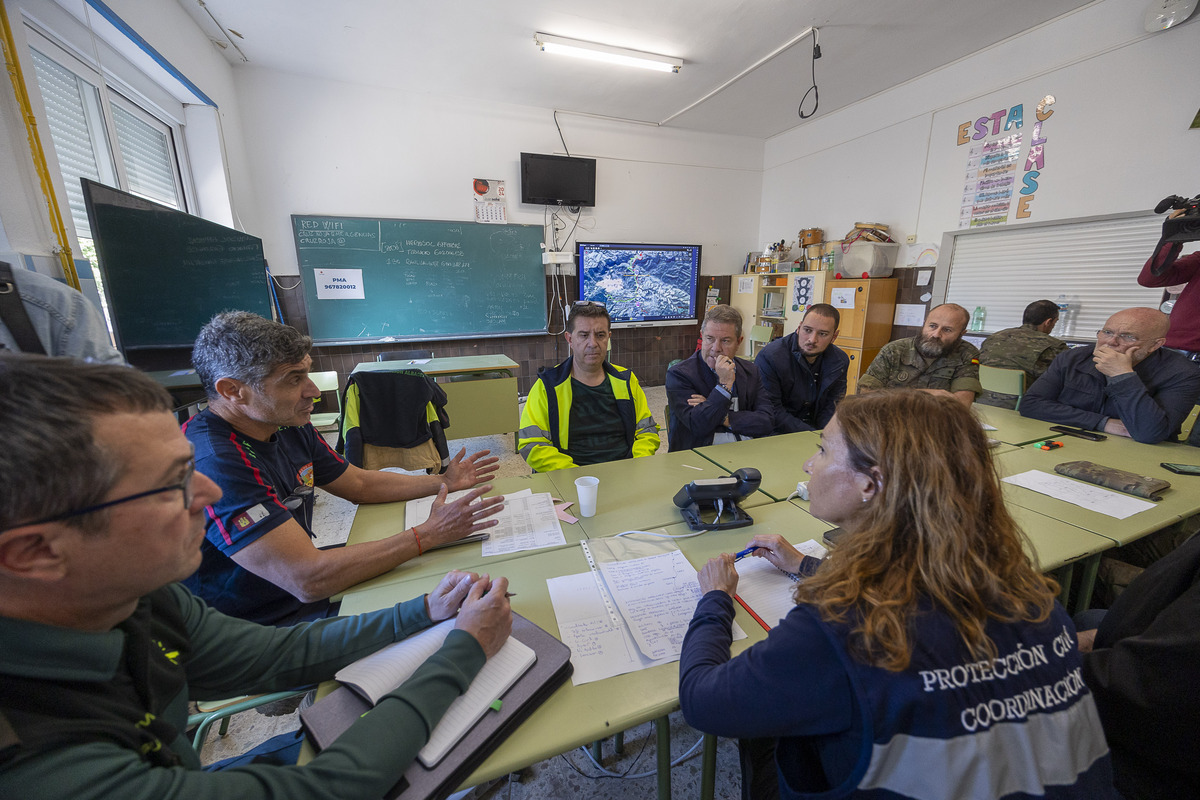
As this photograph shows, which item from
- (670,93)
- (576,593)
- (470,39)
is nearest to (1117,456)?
(576,593)

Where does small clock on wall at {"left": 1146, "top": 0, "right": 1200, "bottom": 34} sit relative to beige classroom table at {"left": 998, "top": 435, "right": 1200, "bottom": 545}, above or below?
above

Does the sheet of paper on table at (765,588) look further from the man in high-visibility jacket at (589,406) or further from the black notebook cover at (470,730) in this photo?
the man in high-visibility jacket at (589,406)

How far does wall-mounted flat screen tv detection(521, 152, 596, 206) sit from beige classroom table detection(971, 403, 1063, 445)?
Result: 4.26 m

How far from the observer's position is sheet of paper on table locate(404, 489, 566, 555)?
1276 mm

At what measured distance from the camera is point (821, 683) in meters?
0.65

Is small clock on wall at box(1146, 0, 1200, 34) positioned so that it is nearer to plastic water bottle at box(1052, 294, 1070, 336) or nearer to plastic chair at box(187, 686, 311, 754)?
plastic water bottle at box(1052, 294, 1070, 336)

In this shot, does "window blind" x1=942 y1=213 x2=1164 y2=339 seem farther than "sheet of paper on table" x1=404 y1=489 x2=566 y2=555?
Yes

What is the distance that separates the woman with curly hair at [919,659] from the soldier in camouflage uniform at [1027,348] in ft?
10.00

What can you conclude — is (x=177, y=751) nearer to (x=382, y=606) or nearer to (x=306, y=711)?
(x=306, y=711)

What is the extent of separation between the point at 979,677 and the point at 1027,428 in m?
2.48

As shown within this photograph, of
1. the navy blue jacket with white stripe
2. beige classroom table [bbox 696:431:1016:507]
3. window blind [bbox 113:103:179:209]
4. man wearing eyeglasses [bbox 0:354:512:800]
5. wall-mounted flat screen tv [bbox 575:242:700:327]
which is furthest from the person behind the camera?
wall-mounted flat screen tv [bbox 575:242:700:327]

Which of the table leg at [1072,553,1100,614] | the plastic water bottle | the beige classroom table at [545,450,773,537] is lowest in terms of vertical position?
the table leg at [1072,553,1100,614]

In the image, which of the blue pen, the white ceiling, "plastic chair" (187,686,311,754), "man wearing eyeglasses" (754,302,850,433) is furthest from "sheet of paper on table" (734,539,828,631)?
the white ceiling

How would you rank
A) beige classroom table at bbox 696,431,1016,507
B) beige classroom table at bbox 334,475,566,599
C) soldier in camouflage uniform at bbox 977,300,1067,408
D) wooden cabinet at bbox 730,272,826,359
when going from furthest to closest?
wooden cabinet at bbox 730,272,826,359, soldier in camouflage uniform at bbox 977,300,1067,408, beige classroom table at bbox 696,431,1016,507, beige classroom table at bbox 334,475,566,599
